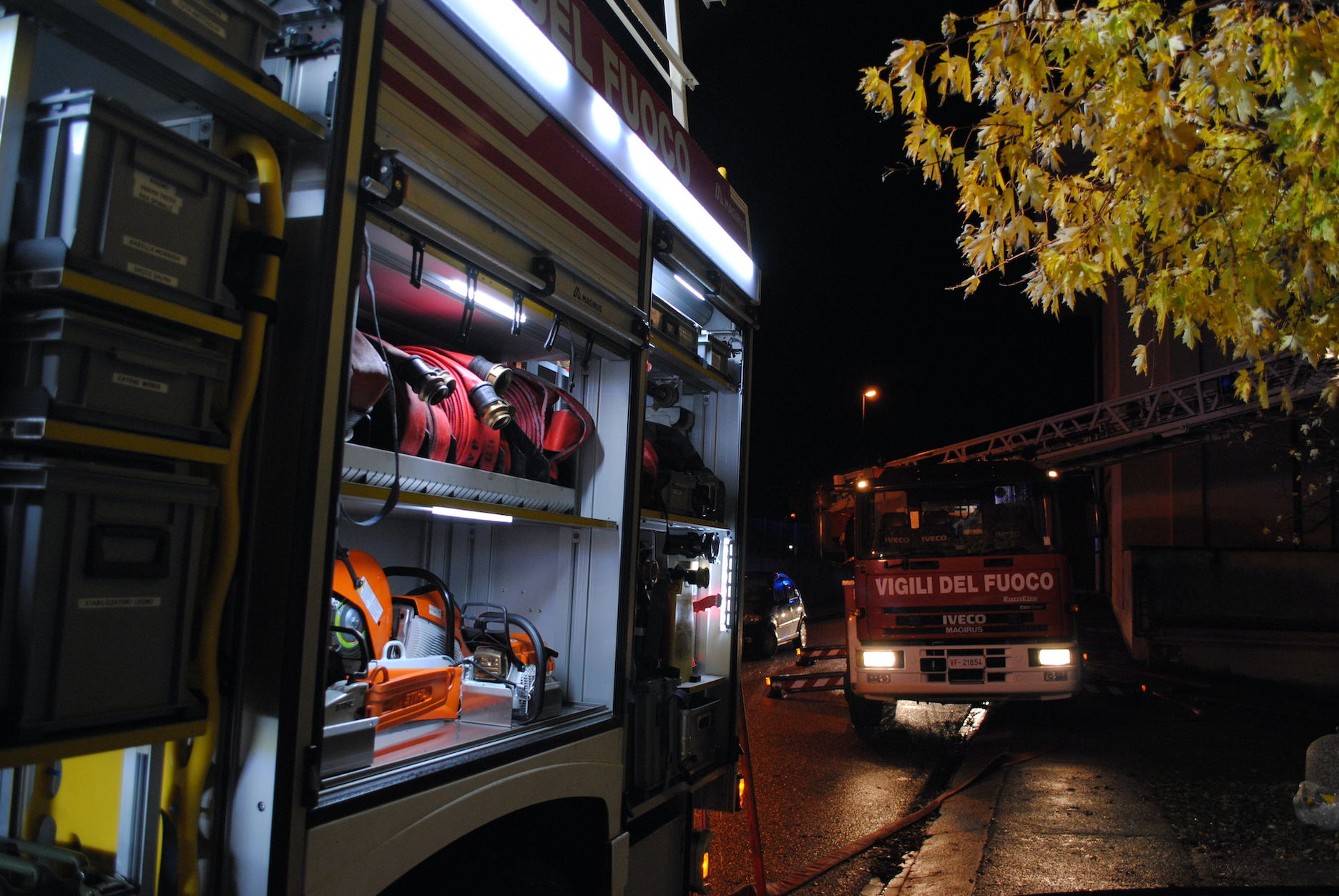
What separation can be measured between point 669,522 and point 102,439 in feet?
7.74

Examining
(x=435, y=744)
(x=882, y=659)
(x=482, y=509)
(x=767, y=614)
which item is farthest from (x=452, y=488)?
(x=767, y=614)

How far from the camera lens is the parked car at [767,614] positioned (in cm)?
1527

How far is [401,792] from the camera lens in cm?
198

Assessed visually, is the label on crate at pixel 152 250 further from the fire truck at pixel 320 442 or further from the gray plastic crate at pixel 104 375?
the gray plastic crate at pixel 104 375

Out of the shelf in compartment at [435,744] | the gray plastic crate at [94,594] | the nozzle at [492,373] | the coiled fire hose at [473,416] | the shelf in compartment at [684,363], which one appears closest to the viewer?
the gray plastic crate at [94,594]

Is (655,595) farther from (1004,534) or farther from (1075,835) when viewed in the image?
(1004,534)

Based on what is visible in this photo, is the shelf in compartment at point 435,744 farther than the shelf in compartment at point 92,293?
Yes

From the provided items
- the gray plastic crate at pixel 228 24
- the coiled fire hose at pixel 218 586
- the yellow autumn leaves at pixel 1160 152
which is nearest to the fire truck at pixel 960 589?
the yellow autumn leaves at pixel 1160 152

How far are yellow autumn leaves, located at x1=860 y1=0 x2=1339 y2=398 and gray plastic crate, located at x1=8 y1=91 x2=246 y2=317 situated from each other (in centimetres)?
427

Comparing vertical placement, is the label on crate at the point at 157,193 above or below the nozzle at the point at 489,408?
above

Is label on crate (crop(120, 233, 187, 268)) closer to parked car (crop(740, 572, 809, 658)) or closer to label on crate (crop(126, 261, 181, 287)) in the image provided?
label on crate (crop(126, 261, 181, 287))

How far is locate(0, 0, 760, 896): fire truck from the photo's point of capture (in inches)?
54.2

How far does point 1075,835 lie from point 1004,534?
386 centimetres

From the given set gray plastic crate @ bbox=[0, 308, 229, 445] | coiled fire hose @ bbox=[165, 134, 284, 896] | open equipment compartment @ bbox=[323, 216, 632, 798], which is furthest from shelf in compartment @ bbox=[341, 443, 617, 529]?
gray plastic crate @ bbox=[0, 308, 229, 445]
